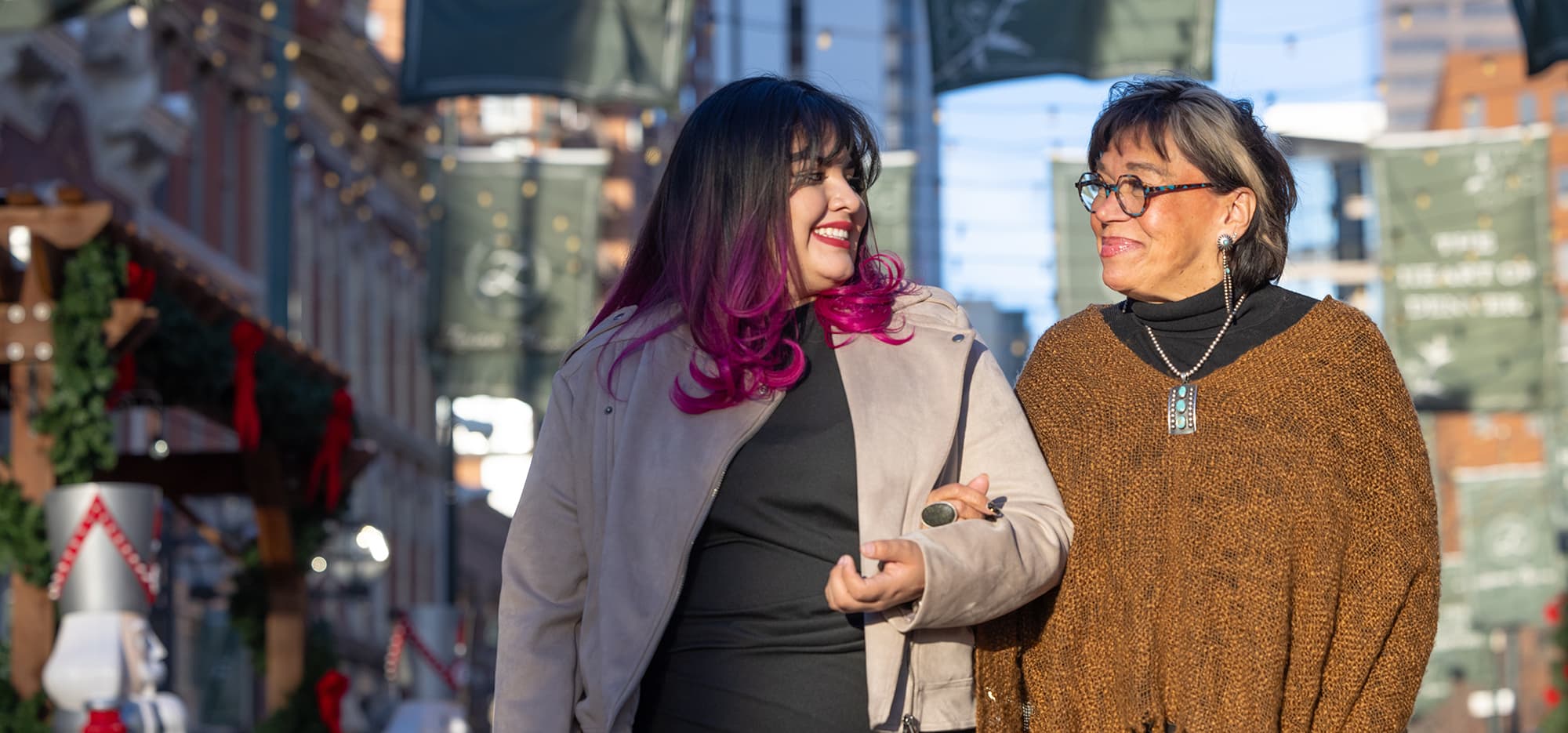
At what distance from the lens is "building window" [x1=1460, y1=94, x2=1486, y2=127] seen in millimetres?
102625

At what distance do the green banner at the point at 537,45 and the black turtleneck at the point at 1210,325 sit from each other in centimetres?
1047

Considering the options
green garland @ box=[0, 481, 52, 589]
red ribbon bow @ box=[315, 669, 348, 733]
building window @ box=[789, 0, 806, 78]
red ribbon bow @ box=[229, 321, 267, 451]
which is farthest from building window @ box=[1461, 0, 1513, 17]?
green garland @ box=[0, 481, 52, 589]

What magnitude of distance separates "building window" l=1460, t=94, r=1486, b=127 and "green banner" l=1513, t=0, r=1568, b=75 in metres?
90.0

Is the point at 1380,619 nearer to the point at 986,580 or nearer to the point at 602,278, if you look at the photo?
the point at 986,580

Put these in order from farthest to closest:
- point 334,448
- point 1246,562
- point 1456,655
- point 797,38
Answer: point 797,38
point 1456,655
point 334,448
point 1246,562

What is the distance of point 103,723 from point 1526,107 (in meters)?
96.5

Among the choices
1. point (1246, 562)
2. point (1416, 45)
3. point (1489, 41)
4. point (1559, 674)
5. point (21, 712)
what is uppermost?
point (1416, 45)

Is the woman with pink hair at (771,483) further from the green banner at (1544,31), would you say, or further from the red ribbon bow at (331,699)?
the red ribbon bow at (331,699)

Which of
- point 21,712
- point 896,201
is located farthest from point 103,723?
point 896,201

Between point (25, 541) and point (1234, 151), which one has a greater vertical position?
point (1234, 151)

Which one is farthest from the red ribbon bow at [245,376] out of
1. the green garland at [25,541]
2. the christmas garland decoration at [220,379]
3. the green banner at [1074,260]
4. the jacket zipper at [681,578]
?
the jacket zipper at [681,578]

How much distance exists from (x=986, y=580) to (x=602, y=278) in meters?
60.2

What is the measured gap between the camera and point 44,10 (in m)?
12.6

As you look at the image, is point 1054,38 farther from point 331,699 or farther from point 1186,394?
point 1186,394
